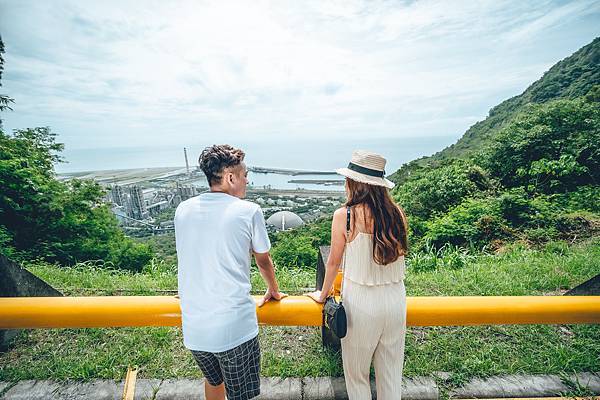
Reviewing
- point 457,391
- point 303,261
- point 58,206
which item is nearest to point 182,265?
point 457,391

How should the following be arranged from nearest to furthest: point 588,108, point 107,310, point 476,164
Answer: point 107,310 < point 588,108 < point 476,164

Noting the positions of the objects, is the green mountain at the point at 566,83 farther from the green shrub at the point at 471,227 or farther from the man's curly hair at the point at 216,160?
the man's curly hair at the point at 216,160

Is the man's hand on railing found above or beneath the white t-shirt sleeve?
beneath

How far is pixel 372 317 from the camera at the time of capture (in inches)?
63.4

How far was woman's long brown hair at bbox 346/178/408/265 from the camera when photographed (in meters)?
1.56

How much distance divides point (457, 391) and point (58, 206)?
30.2 feet

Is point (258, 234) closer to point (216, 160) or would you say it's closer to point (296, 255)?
point (216, 160)

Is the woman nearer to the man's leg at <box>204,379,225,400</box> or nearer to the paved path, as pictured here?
the paved path

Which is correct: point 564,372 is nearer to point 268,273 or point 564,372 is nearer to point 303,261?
point 268,273

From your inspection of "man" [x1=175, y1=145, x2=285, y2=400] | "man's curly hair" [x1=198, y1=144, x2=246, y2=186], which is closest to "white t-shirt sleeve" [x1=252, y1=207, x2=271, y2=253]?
"man" [x1=175, y1=145, x2=285, y2=400]

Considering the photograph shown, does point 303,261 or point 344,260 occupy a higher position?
point 344,260

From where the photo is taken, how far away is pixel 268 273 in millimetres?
1673

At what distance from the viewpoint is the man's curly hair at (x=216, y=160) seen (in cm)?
150

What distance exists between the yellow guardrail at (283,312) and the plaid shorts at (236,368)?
0.83ft
